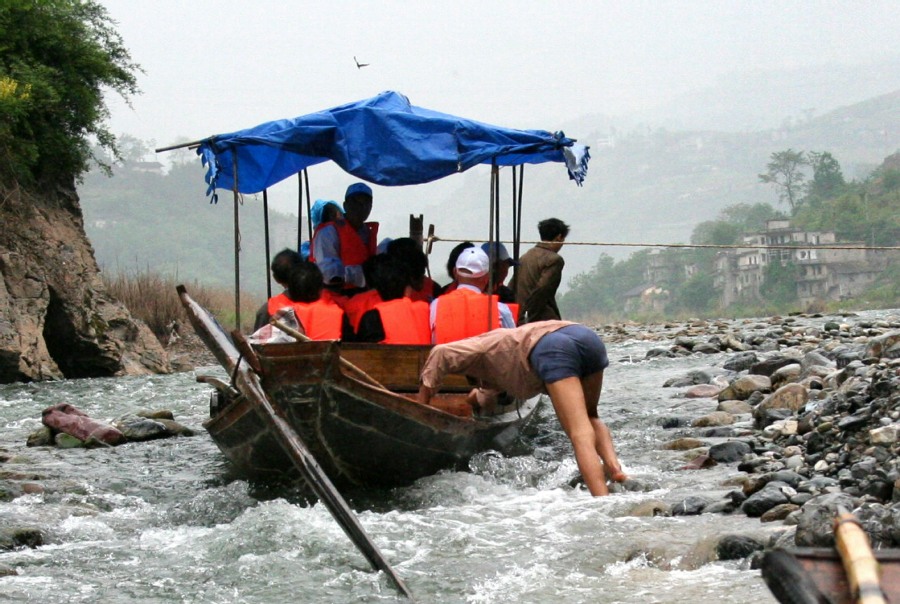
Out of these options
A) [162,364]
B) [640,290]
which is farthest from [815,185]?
[162,364]

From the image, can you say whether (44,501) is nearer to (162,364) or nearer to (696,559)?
(696,559)

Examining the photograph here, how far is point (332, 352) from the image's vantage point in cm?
616

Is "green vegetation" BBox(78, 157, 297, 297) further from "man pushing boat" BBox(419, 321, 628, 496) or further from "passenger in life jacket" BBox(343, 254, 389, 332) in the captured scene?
"man pushing boat" BBox(419, 321, 628, 496)

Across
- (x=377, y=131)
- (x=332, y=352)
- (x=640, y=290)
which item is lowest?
(x=640, y=290)

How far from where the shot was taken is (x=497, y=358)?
6383 millimetres

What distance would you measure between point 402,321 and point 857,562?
217 inches

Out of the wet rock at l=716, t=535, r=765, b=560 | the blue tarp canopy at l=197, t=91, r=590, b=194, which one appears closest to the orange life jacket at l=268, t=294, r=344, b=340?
the blue tarp canopy at l=197, t=91, r=590, b=194

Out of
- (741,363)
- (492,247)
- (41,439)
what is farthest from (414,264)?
(741,363)

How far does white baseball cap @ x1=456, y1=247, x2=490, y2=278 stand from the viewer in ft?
25.3

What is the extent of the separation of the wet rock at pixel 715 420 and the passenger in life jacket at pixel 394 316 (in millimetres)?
2893

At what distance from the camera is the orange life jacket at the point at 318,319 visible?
745 cm

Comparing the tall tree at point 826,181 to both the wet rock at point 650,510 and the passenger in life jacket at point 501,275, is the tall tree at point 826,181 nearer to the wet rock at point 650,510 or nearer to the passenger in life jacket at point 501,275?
the passenger in life jacket at point 501,275

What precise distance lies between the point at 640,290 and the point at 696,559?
76876 millimetres

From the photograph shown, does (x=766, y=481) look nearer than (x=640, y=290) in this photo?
Yes
